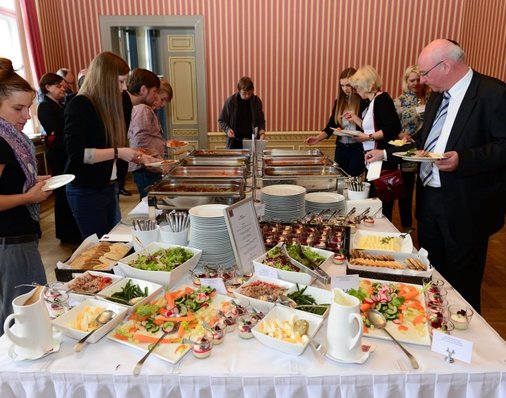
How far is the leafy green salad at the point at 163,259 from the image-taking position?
1.23m

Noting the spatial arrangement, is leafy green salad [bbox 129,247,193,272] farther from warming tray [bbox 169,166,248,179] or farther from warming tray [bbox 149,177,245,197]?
warming tray [bbox 169,166,248,179]

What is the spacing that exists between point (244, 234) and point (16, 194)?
767 millimetres

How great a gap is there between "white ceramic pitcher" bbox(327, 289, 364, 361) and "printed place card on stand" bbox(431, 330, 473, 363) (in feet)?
0.57

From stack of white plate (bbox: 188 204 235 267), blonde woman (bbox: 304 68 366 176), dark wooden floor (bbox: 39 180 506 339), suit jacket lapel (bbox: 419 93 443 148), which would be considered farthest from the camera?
blonde woman (bbox: 304 68 366 176)

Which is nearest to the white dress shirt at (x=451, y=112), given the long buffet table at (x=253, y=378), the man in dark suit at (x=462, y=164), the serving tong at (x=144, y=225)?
the man in dark suit at (x=462, y=164)

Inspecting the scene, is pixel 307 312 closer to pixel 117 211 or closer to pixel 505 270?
pixel 117 211

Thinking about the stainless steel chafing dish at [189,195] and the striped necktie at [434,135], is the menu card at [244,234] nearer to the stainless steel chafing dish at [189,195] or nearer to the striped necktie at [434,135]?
the stainless steel chafing dish at [189,195]

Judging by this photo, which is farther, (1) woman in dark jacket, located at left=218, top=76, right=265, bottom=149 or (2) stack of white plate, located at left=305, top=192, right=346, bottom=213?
(1) woman in dark jacket, located at left=218, top=76, right=265, bottom=149

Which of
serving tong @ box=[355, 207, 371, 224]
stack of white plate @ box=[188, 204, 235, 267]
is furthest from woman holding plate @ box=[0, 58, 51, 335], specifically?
serving tong @ box=[355, 207, 371, 224]

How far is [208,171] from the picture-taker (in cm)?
233

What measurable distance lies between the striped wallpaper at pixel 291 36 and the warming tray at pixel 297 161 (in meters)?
2.76

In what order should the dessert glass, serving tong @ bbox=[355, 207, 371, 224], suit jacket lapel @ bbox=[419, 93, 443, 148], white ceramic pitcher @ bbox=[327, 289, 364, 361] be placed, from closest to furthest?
white ceramic pitcher @ bbox=[327, 289, 364, 361] < the dessert glass < serving tong @ bbox=[355, 207, 371, 224] < suit jacket lapel @ bbox=[419, 93, 443, 148]

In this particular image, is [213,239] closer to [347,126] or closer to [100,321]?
[100,321]

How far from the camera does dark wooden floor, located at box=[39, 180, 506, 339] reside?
227 cm
